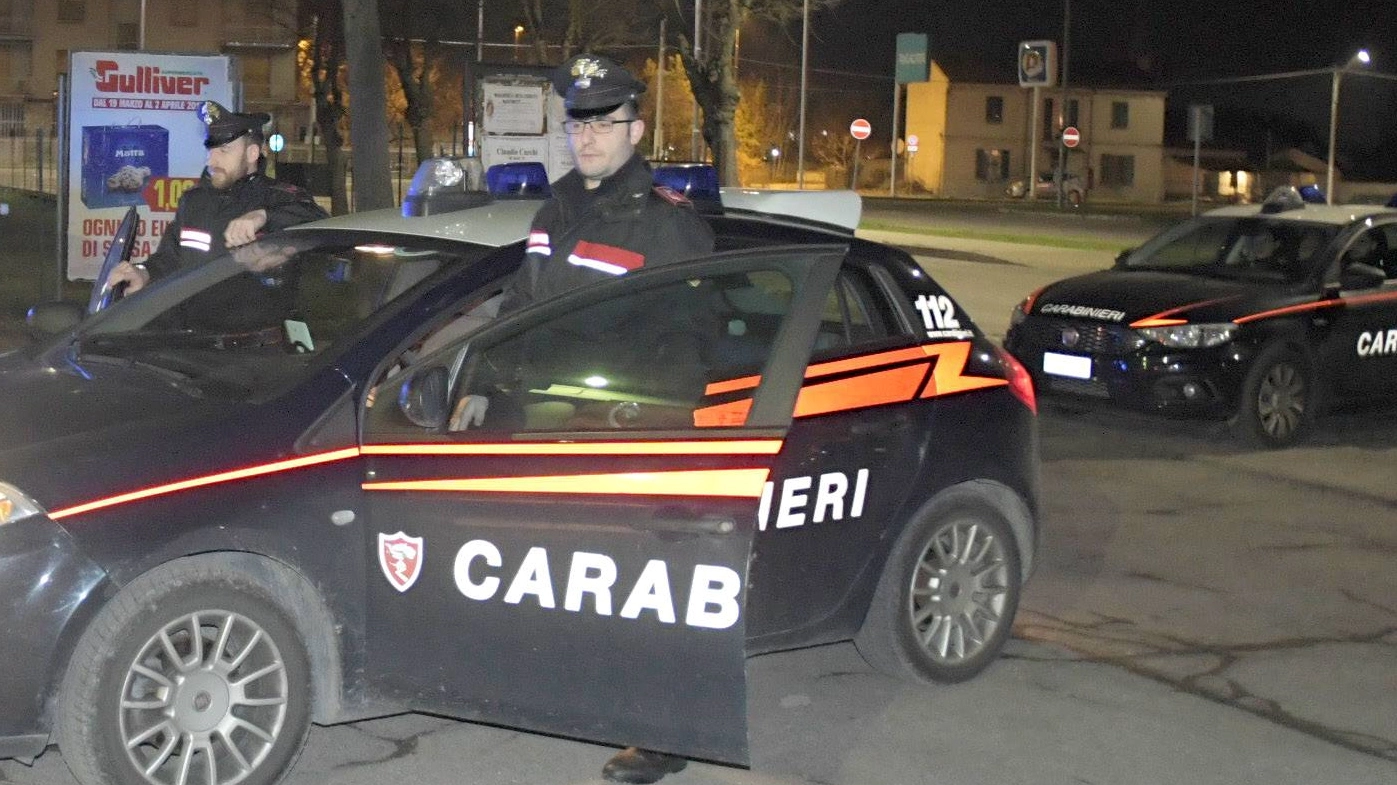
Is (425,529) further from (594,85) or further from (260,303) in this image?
(260,303)

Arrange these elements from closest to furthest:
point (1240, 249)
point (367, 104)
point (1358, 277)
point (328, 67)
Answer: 1. point (1358, 277)
2. point (1240, 249)
3. point (367, 104)
4. point (328, 67)

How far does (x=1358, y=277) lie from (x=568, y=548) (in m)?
7.91

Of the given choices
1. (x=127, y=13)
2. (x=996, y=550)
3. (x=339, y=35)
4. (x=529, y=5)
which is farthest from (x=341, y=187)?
(x=127, y=13)

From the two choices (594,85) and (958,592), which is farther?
(958,592)

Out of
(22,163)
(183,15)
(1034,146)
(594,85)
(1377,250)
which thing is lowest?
(1377,250)

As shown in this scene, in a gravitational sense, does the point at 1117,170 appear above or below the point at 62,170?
above

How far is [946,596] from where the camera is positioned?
566 centimetres

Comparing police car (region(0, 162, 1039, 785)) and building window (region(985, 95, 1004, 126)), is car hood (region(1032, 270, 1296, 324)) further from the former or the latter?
building window (region(985, 95, 1004, 126))

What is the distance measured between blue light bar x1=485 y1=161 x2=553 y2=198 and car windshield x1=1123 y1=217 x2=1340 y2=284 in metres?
6.31

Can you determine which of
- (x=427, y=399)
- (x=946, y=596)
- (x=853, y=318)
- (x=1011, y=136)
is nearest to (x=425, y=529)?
(x=427, y=399)

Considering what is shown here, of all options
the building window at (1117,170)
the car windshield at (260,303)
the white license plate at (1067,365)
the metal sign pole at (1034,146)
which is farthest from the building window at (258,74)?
the car windshield at (260,303)

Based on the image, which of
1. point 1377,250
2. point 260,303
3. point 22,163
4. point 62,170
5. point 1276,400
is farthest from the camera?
point 22,163

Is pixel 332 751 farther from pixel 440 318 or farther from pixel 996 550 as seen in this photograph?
pixel 996 550

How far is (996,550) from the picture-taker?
19.1ft
